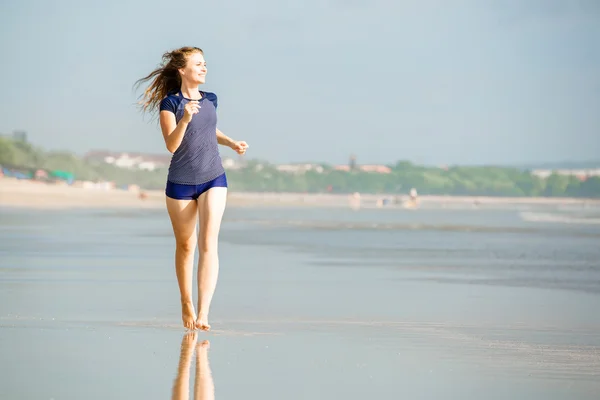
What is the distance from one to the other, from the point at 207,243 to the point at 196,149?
0.49 metres

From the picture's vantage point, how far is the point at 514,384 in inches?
186

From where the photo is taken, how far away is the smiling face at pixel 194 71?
6488mm

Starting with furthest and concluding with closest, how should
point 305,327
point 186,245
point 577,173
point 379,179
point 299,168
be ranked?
point 299,168
point 577,173
point 379,179
point 186,245
point 305,327

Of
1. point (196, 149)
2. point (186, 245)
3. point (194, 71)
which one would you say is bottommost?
point (186, 245)

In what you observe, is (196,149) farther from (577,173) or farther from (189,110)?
(577,173)

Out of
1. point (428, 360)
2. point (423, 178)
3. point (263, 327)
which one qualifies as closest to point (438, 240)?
point (263, 327)

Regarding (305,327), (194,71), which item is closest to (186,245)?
(305,327)

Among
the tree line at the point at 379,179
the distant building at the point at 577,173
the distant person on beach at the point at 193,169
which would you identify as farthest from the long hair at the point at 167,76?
the distant building at the point at 577,173

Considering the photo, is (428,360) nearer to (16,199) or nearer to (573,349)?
(573,349)

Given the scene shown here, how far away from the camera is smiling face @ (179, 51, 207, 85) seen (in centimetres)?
649

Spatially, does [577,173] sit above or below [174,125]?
above

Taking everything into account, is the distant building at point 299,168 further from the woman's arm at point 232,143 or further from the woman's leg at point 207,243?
the woman's leg at point 207,243

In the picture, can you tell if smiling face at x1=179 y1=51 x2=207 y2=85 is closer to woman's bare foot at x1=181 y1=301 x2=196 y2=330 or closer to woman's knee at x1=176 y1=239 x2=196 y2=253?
woman's knee at x1=176 y1=239 x2=196 y2=253

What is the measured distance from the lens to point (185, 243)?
6.63 m
